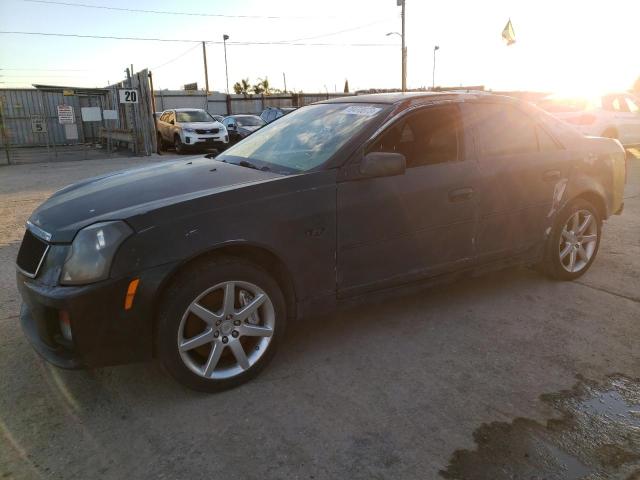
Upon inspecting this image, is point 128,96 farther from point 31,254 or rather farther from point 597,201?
point 597,201

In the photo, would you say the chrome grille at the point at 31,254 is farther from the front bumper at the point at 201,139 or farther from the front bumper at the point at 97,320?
the front bumper at the point at 201,139

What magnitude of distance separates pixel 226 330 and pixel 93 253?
80 cm

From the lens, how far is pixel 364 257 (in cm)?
321

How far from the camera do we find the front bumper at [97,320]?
245cm

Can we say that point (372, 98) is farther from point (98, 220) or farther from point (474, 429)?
point (474, 429)

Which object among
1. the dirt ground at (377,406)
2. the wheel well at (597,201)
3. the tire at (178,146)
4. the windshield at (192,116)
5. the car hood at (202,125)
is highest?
the windshield at (192,116)

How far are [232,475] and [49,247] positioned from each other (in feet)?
4.86

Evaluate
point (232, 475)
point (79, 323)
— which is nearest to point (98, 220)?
point (79, 323)

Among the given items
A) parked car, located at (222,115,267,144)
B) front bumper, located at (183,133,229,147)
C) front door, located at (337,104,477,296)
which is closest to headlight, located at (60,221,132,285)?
front door, located at (337,104,477,296)

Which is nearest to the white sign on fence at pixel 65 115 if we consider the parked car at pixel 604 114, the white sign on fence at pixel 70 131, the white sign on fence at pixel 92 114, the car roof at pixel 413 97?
the white sign on fence at pixel 70 131

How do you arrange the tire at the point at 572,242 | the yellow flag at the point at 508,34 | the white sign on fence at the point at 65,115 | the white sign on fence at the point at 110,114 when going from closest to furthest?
the tire at the point at 572,242
the white sign on fence at the point at 65,115
the white sign on fence at the point at 110,114
the yellow flag at the point at 508,34

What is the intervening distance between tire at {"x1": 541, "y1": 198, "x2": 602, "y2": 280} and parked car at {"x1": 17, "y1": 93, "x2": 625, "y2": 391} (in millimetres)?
18

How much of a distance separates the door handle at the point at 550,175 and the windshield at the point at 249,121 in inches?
697

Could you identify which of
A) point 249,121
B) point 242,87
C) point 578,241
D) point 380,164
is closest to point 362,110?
point 380,164
